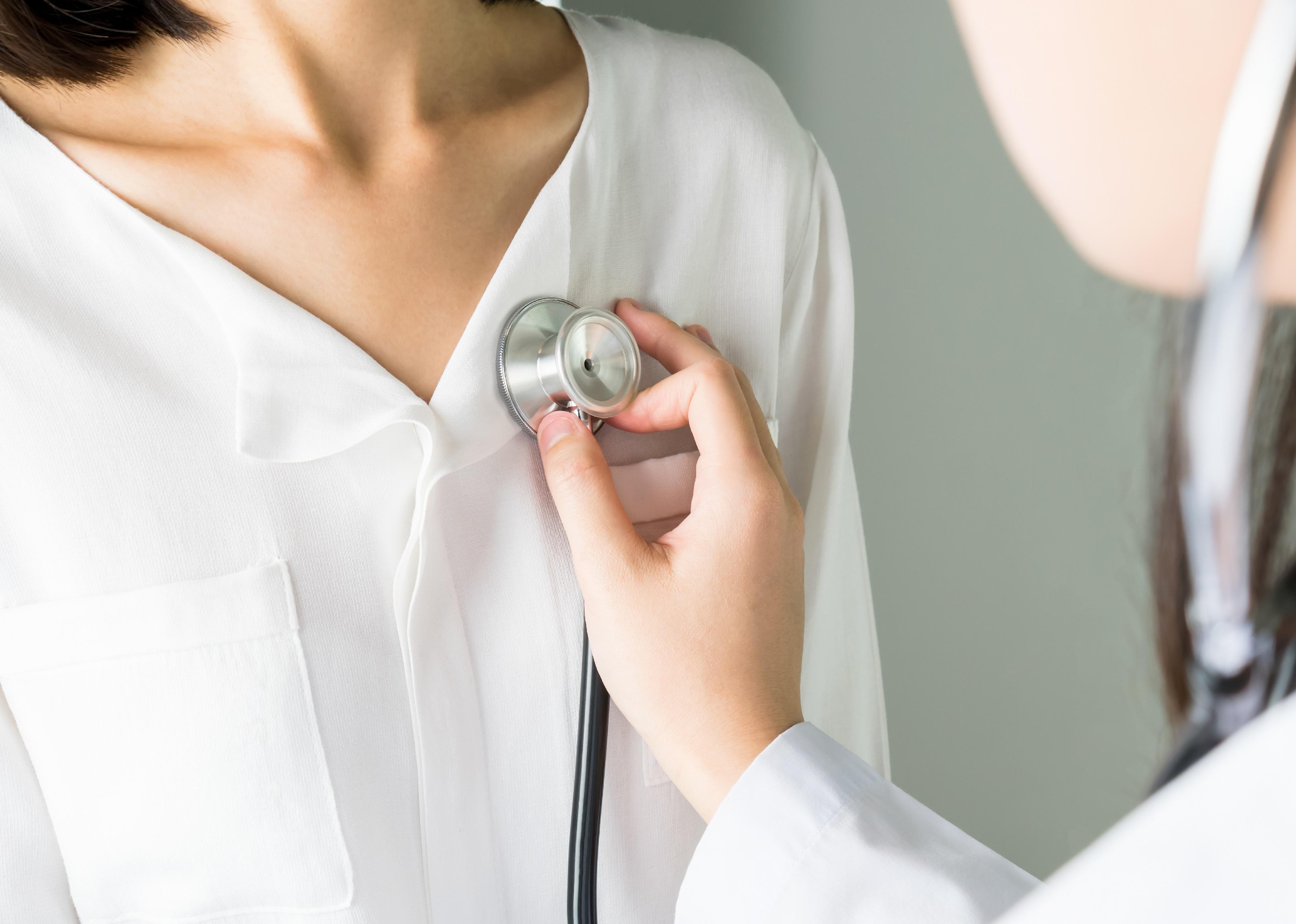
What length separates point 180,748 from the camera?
588 mm

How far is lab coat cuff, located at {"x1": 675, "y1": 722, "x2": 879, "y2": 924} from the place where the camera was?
530 millimetres

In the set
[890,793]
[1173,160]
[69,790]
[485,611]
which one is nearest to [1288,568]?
[1173,160]

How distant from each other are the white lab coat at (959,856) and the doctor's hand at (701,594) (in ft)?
0.14

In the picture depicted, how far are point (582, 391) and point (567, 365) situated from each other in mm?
21

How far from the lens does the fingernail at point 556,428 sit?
66cm

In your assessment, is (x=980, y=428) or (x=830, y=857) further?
(x=980, y=428)

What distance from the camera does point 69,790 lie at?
58 centimetres

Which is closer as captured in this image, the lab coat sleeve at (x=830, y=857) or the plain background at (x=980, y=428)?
the lab coat sleeve at (x=830, y=857)

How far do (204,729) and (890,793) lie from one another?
410 millimetres

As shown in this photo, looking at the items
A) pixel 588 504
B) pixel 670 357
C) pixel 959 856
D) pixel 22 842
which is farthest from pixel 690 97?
pixel 22 842

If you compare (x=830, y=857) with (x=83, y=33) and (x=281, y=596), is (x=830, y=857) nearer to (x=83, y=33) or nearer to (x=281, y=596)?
(x=281, y=596)

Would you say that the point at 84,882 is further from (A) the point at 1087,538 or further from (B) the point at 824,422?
(A) the point at 1087,538

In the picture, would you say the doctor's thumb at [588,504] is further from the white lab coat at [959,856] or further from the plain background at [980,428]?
the plain background at [980,428]

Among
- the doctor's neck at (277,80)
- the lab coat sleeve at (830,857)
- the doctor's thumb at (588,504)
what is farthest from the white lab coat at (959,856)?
the doctor's neck at (277,80)
